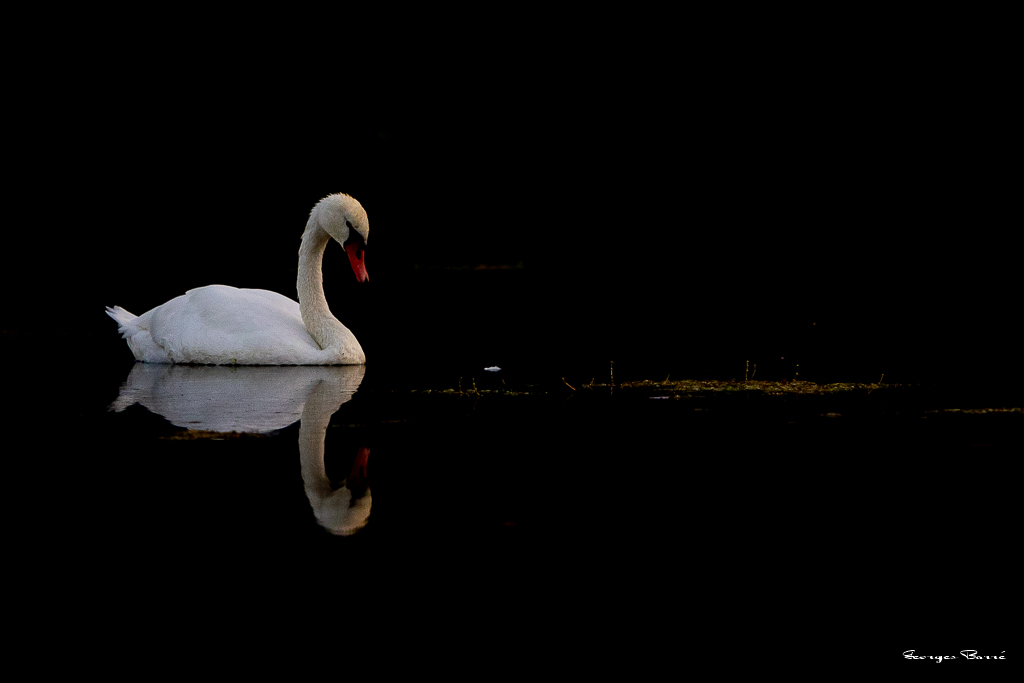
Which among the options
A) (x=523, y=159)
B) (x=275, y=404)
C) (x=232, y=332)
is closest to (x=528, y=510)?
(x=275, y=404)

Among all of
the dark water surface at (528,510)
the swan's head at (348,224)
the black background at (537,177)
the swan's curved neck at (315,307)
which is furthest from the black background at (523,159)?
the dark water surface at (528,510)

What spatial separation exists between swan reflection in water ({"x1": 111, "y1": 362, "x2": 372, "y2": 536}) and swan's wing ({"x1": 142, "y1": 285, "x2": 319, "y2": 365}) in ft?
0.30

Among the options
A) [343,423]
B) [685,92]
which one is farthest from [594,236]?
[343,423]

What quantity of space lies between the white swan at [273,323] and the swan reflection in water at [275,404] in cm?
10

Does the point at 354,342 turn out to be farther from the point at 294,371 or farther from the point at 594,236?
the point at 594,236

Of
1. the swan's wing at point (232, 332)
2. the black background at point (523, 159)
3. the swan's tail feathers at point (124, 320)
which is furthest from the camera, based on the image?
the black background at point (523, 159)

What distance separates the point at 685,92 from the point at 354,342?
18798 millimetres

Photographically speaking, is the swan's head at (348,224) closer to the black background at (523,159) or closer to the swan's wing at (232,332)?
the swan's wing at (232,332)

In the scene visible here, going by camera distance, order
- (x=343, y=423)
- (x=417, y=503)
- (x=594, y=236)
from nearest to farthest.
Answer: (x=417, y=503)
(x=343, y=423)
(x=594, y=236)

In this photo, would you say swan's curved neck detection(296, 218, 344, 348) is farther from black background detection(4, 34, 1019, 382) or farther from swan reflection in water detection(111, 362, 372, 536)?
black background detection(4, 34, 1019, 382)

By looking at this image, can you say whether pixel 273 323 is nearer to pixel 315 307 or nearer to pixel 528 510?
pixel 315 307

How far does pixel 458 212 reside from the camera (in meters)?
24.7

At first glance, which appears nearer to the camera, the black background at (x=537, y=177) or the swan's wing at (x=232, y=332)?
the swan's wing at (x=232, y=332)

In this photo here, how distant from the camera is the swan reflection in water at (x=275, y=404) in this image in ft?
17.4
